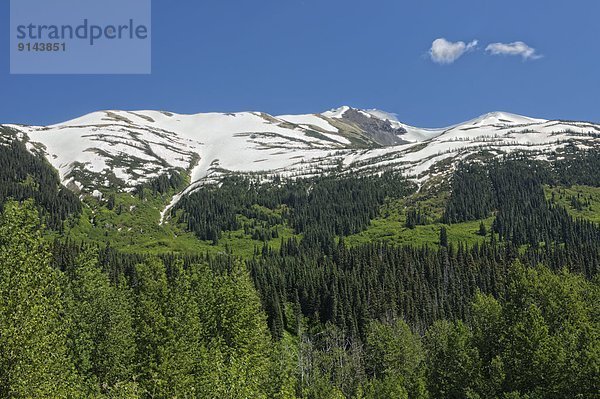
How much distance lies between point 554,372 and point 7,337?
54117mm

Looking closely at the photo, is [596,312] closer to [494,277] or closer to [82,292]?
[82,292]

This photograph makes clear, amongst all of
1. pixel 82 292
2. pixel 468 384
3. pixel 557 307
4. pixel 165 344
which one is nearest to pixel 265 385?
pixel 165 344

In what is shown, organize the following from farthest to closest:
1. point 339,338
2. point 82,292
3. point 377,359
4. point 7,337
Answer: point 339,338 < point 377,359 < point 82,292 < point 7,337

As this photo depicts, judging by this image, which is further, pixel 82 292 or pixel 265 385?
pixel 82 292

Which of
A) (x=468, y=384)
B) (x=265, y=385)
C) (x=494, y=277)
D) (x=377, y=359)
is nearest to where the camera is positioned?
(x=265, y=385)

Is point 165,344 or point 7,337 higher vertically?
point 7,337

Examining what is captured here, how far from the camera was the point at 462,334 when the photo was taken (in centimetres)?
6744

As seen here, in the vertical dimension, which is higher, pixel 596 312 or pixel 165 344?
pixel 165 344

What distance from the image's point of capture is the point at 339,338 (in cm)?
14412

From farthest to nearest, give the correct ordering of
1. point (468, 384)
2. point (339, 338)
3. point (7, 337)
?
point (339, 338), point (468, 384), point (7, 337)

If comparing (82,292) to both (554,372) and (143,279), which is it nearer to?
(143,279)

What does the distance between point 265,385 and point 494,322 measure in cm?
3545

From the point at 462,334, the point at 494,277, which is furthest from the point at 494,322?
the point at 494,277

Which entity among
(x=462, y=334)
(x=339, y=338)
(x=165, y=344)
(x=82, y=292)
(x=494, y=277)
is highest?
(x=82, y=292)
